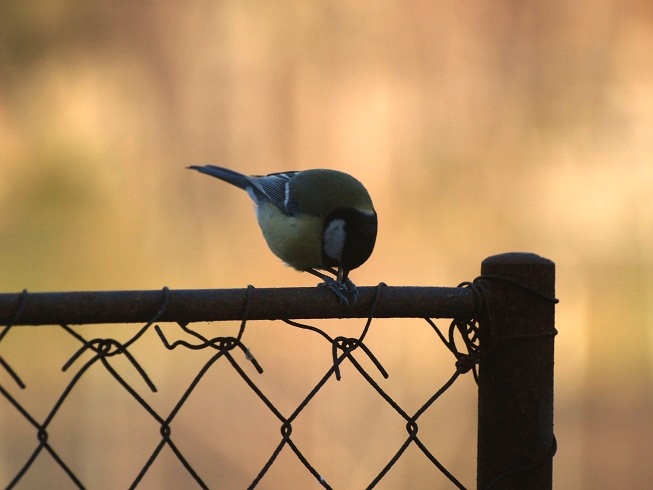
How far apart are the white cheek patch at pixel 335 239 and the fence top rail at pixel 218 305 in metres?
0.76

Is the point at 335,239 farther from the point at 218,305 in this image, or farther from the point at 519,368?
the point at 218,305

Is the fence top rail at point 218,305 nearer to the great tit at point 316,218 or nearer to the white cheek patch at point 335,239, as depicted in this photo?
the great tit at point 316,218

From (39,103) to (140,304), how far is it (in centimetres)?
184

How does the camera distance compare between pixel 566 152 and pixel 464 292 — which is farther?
pixel 566 152

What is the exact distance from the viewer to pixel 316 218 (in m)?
2.12

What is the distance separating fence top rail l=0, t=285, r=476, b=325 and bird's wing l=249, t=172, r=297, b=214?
1.13 meters

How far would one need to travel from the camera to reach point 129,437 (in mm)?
2494

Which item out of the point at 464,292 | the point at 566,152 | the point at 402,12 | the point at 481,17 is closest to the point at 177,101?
the point at 402,12

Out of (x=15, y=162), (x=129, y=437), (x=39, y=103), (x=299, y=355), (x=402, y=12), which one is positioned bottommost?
(x=129, y=437)

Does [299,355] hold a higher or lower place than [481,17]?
lower

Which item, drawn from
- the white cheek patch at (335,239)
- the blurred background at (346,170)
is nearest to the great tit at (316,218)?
the white cheek patch at (335,239)

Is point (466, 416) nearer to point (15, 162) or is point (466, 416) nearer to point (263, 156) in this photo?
point (263, 156)

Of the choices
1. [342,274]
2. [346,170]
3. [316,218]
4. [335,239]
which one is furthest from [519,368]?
[346,170]

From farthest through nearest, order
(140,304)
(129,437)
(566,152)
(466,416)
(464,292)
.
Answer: (566,152) < (466,416) < (129,437) < (464,292) < (140,304)
